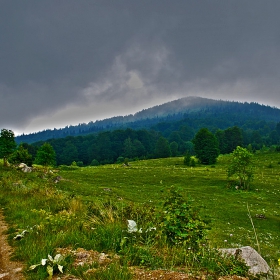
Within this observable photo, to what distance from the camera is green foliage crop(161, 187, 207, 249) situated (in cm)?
682

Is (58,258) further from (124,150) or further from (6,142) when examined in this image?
(124,150)

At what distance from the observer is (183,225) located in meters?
7.07

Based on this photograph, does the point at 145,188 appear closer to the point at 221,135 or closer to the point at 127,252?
the point at 127,252

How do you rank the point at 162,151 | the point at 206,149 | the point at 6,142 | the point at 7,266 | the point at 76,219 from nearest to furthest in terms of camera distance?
the point at 7,266
the point at 76,219
the point at 6,142
the point at 206,149
the point at 162,151

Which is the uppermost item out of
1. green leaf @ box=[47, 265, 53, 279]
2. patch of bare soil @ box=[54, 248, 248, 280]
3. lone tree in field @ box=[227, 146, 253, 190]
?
green leaf @ box=[47, 265, 53, 279]

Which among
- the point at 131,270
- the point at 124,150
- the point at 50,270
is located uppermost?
the point at 50,270

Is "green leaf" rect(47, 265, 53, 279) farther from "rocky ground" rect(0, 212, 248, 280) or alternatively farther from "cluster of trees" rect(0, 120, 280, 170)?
"cluster of trees" rect(0, 120, 280, 170)

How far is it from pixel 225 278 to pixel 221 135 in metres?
163

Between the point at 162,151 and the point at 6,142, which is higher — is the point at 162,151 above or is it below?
below

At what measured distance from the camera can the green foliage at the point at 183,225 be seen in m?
6.82

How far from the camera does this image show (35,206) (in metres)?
11.2

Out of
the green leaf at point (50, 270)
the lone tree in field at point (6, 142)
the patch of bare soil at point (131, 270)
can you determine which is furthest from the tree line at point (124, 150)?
the green leaf at point (50, 270)

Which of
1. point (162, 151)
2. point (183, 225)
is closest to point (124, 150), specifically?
point (162, 151)

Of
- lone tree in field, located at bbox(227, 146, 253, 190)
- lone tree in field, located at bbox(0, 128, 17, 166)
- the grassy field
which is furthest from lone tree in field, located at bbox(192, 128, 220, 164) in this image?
lone tree in field, located at bbox(0, 128, 17, 166)
